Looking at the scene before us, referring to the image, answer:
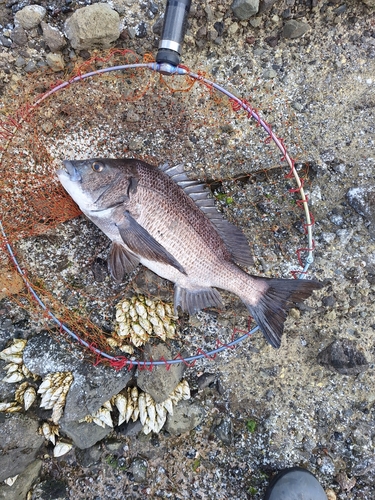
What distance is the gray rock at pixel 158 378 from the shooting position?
327 centimetres

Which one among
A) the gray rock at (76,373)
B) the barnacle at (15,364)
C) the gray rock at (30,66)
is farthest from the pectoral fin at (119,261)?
the gray rock at (30,66)

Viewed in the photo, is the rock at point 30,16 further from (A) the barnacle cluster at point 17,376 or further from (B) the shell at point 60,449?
(B) the shell at point 60,449

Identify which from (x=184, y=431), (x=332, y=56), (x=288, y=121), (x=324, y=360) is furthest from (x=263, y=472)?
(x=332, y=56)

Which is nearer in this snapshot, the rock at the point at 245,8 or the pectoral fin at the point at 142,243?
the pectoral fin at the point at 142,243

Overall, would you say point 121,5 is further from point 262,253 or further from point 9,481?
point 9,481

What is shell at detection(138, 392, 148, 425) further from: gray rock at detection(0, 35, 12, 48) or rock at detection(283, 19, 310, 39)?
rock at detection(283, 19, 310, 39)

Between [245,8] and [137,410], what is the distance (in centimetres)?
360

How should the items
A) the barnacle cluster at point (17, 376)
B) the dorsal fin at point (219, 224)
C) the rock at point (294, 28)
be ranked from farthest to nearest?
the rock at point (294, 28) → the barnacle cluster at point (17, 376) → the dorsal fin at point (219, 224)

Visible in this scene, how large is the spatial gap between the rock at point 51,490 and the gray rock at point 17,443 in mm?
259

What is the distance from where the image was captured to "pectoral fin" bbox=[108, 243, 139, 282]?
123 inches

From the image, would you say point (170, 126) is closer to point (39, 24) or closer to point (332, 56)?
point (39, 24)

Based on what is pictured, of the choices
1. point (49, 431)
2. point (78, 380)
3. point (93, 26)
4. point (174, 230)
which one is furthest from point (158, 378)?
point (93, 26)

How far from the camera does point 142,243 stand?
2.84 meters

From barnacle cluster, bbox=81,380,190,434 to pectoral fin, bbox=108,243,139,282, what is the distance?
109cm
